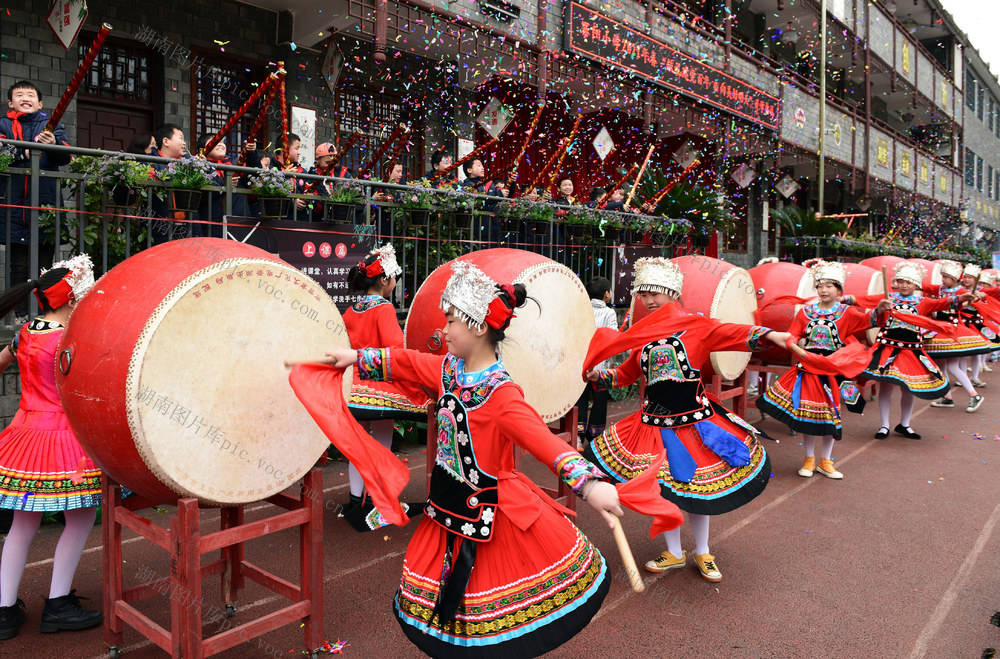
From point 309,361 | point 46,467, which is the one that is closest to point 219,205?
point 46,467

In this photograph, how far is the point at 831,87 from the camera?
20578 millimetres

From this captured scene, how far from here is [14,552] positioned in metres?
3.09

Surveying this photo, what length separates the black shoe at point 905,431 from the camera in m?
7.42

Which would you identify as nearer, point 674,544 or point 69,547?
point 69,547

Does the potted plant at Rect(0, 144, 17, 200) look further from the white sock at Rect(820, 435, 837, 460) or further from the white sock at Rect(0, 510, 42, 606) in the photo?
the white sock at Rect(820, 435, 837, 460)

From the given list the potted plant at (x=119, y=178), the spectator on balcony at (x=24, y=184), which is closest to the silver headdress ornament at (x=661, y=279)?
the potted plant at (x=119, y=178)

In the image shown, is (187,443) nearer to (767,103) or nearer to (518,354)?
(518,354)

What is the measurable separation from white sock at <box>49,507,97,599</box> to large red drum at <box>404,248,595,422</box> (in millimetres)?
1791

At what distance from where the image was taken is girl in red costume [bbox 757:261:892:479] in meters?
5.82

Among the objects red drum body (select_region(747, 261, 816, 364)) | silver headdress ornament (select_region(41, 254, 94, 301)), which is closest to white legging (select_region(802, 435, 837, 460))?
red drum body (select_region(747, 261, 816, 364))

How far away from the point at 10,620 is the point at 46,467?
726 mm

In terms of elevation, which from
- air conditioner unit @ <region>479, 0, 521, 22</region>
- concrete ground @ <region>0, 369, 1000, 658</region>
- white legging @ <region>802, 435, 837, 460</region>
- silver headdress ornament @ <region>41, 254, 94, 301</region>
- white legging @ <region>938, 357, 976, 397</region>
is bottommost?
concrete ground @ <region>0, 369, 1000, 658</region>

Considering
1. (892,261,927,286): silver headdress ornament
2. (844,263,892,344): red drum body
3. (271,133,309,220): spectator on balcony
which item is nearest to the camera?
(271,133,309,220): spectator on balcony

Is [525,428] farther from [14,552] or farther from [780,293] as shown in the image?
[780,293]
